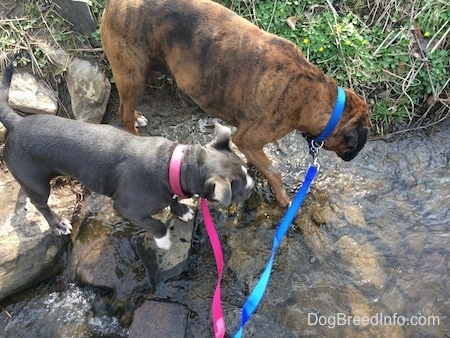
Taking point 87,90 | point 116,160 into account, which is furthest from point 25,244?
point 87,90

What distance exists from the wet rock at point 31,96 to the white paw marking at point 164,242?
2.13 meters

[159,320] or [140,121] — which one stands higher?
[140,121]

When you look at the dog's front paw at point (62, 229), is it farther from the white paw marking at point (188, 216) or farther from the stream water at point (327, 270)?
the white paw marking at point (188, 216)

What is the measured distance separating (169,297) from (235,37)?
98.3 inches

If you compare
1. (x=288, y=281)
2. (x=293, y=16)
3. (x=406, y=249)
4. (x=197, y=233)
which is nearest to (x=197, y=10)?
(x=293, y=16)

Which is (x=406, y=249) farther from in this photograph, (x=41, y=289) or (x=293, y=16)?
(x=41, y=289)

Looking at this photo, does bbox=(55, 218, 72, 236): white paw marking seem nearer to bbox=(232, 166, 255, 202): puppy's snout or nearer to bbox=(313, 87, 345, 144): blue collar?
bbox=(232, 166, 255, 202): puppy's snout

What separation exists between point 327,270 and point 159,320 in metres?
1.60

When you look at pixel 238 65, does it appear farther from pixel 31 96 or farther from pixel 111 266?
pixel 31 96

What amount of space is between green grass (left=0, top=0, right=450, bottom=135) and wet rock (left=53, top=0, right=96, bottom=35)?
0.08 meters

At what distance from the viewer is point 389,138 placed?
17.6 feet

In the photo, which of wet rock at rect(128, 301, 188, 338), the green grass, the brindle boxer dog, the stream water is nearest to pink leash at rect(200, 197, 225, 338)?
wet rock at rect(128, 301, 188, 338)

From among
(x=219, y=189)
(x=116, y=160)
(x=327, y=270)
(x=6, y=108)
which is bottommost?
(x=327, y=270)

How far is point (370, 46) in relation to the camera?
5484 millimetres
